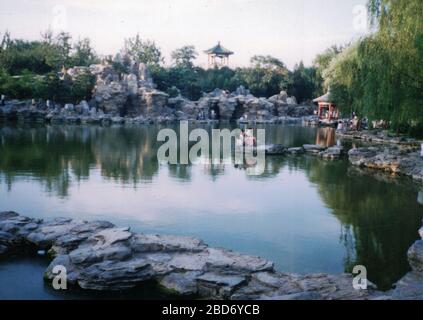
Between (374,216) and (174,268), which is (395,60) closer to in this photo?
(374,216)

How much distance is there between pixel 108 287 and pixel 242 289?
1284 mm

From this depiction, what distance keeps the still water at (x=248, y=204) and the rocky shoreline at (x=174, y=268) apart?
560mm

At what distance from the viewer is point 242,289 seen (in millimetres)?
4492

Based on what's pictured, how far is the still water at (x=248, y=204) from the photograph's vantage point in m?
5.92

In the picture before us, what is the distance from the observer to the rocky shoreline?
173 inches

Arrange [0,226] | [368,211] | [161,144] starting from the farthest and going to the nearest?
[161,144]
[368,211]
[0,226]

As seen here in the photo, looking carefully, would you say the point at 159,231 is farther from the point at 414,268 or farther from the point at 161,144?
the point at 161,144

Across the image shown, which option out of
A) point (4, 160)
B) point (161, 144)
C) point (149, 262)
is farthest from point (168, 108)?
point (149, 262)

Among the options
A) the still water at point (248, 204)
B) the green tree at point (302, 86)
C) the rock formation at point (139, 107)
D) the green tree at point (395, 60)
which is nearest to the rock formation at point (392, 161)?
the still water at point (248, 204)

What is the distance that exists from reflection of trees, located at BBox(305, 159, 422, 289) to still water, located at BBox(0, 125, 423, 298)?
0.05 ft

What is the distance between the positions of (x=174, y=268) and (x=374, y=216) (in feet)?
13.4

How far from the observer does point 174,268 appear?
16.1ft

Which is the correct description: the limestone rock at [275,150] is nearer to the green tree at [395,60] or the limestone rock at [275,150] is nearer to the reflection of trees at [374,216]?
the reflection of trees at [374,216]

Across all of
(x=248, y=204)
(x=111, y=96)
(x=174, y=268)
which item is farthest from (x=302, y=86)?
(x=174, y=268)
